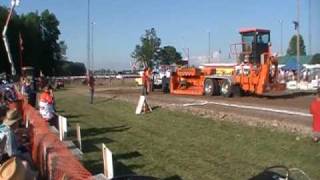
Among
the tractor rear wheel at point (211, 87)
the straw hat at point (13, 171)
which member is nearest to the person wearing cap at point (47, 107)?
the straw hat at point (13, 171)

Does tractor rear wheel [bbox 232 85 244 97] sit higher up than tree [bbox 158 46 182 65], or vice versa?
tree [bbox 158 46 182 65]

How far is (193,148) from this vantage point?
48.0 feet

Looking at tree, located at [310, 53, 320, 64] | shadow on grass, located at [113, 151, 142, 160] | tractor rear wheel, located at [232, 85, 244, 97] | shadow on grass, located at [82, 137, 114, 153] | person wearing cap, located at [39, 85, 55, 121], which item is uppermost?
tree, located at [310, 53, 320, 64]

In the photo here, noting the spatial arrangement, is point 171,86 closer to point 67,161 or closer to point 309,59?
point 67,161

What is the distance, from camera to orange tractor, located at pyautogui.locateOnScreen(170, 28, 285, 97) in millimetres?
31953

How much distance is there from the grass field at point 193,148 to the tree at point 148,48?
85.4m

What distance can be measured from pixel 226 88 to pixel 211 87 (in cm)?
154

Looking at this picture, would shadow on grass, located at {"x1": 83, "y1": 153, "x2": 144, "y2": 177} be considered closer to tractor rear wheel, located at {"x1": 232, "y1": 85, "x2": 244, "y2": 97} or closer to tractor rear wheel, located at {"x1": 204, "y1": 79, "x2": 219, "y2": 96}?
tractor rear wheel, located at {"x1": 232, "y1": 85, "x2": 244, "y2": 97}

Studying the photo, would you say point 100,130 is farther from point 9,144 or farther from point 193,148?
point 9,144

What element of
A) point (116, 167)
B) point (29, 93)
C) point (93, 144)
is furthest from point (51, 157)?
point (29, 93)

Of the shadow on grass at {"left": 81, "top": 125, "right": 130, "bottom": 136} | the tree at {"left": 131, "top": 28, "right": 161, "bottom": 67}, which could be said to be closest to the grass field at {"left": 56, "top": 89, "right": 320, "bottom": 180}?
the shadow on grass at {"left": 81, "top": 125, "right": 130, "bottom": 136}

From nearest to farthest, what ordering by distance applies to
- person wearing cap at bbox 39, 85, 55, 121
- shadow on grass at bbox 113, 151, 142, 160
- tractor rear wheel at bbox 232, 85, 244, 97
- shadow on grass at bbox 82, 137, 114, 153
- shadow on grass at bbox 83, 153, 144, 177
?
1. shadow on grass at bbox 83, 153, 144, 177
2. shadow on grass at bbox 113, 151, 142, 160
3. shadow on grass at bbox 82, 137, 114, 153
4. person wearing cap at bbox 39, 85, 55, 121
5. tractor rear wheel at bbox 232, 85, 244, 97

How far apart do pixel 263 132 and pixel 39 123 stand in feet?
21.0

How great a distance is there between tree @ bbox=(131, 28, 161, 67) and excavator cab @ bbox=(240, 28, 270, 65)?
2773 inches
